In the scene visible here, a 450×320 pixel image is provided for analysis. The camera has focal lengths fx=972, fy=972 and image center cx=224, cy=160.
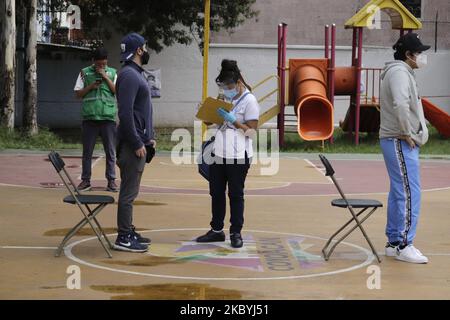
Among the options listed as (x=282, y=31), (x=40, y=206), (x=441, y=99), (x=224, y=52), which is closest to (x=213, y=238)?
(x=40, y=206)

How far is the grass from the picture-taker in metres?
22.2

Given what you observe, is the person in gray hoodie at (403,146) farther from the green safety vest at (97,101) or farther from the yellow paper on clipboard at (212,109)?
the green safety vest at (97,101)

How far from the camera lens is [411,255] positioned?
9.19 metres

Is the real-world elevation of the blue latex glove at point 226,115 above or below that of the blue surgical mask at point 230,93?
below

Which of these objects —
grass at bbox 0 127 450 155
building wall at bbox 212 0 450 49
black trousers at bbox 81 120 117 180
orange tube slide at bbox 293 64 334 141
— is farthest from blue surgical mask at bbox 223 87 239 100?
building wall at bbox 212 0 450 49

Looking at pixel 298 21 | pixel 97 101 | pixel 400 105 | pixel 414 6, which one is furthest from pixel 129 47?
pixel 414 6

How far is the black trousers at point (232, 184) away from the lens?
32.0 ft

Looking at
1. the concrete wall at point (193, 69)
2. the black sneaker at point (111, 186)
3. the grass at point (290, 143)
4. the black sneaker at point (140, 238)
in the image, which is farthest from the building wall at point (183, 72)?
the black sneaker at point (140, 238)

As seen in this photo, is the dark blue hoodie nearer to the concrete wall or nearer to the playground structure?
the playground structure

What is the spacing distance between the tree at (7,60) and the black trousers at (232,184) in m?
14.0

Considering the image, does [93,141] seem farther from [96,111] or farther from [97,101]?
[97,101]

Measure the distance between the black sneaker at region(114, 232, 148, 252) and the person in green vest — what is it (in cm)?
470

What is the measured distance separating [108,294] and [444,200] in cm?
778

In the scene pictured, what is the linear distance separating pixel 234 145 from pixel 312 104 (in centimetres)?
1461
